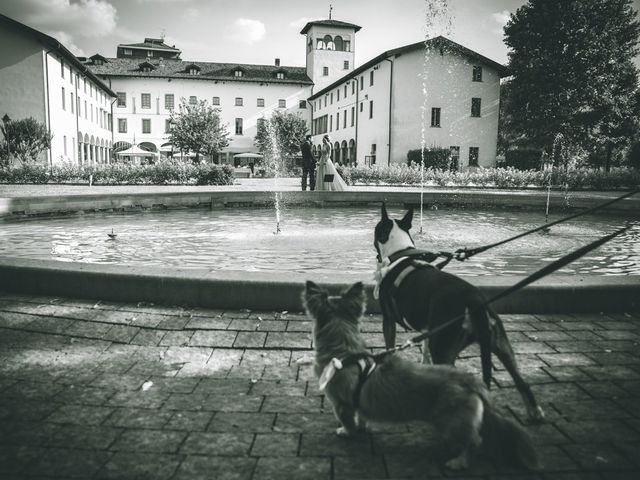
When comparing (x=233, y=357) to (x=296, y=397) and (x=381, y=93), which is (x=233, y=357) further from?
(x=381, y=93)

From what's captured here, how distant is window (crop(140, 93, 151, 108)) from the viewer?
74438 mm

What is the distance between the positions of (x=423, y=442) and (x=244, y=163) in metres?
76.2

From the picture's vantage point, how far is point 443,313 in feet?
9.45

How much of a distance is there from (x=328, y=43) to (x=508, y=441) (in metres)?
82.4

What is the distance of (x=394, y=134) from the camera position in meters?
46.7

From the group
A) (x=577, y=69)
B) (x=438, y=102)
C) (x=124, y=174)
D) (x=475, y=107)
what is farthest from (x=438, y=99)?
(x=124, y=174)

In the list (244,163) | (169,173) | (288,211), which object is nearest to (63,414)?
(288,211)

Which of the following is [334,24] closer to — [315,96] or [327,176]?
[315,96]

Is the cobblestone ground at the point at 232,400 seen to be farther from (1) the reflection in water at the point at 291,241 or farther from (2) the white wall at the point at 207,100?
(2) the white wall at the point at 207,100

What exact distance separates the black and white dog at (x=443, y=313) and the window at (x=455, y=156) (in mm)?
42739

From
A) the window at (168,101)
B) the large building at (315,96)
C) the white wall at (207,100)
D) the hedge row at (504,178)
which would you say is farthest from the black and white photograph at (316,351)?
the window at (168,101)

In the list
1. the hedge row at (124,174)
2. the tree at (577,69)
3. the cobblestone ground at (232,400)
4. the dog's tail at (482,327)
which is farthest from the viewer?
the tree at (577,69)

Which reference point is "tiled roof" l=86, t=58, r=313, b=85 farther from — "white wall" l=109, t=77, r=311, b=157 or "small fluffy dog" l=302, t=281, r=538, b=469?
"small fluffy dog" l=302, t=281, r=538, b=469

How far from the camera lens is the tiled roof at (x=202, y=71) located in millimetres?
74312
